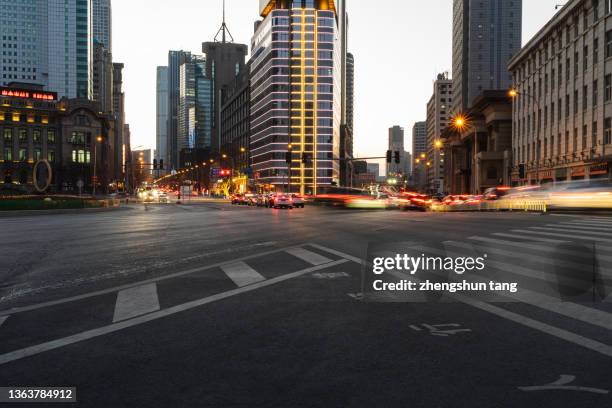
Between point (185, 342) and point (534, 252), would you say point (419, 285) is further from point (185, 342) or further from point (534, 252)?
point (534, 252)

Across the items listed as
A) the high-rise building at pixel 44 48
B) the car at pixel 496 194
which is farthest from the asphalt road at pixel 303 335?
the high-rise building at pixel 44 48

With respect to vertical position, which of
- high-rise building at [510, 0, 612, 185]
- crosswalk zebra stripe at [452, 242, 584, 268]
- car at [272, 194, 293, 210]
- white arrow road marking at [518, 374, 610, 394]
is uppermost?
high-rise building at [510, 0, 612, 185]

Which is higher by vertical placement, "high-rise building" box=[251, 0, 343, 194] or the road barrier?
"high-rise building" box=[251, 0, 343, 194]

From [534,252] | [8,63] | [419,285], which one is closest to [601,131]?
A: [534,252]

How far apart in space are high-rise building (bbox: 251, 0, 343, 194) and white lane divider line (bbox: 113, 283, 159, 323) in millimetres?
141607

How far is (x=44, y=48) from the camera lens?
568 feet

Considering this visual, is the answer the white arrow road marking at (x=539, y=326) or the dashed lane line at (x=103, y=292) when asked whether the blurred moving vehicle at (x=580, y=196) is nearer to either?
the dashed lane line at (x=103, y=292)

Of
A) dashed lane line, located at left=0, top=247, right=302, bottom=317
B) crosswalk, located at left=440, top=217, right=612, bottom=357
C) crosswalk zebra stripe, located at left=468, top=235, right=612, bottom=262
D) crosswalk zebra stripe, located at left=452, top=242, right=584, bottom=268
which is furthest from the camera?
crosswalk zebra stripe, located at left=468, top=235, right=612, bottom=262

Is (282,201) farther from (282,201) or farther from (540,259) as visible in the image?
(540,259)

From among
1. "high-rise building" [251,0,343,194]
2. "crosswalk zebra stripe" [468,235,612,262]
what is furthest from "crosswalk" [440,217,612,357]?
"high-rise building" [251,0,343,194]

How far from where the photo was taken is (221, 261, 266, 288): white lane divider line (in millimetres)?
8641

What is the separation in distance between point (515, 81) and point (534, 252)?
7296cm

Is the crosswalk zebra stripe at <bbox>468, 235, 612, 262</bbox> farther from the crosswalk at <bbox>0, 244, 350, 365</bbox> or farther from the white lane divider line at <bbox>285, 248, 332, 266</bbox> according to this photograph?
the white lane divider line at <bbox>285, 248, 332, 266</bbox>

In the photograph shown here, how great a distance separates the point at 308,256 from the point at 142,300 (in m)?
5.28
